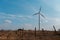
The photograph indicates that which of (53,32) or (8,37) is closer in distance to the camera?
(8,37)

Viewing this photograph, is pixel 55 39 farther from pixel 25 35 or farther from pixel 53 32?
pixel 25 35

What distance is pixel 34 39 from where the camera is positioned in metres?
18.3

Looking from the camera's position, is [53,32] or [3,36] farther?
[53,32]

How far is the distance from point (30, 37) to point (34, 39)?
728mm

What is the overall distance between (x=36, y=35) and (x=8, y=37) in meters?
4.03

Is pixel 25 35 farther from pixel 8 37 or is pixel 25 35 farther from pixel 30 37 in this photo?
pixel 8 37

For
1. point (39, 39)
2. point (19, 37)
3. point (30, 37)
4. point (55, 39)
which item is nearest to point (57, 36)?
point (55, 39)

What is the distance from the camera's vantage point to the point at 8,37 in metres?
18.9

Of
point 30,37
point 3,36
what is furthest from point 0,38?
point 30,37

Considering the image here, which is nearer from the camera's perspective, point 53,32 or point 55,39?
point 55,39

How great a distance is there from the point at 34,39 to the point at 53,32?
3878mm

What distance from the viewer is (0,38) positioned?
18703 millimetres

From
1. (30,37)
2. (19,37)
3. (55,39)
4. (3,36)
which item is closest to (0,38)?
(3,36)

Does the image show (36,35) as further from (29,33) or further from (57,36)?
(57,36)
